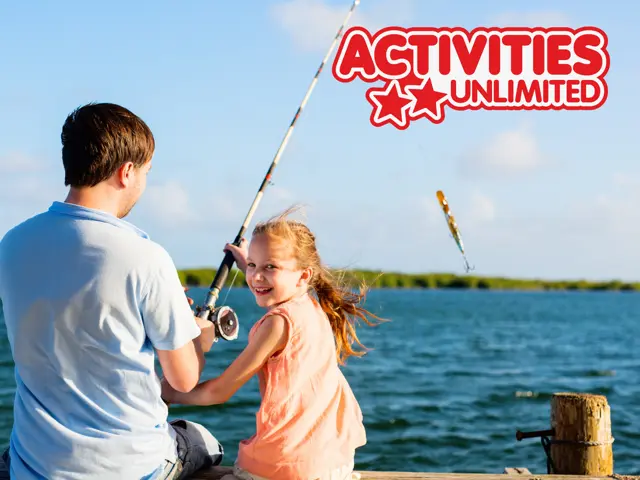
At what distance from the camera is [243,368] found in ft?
9.32

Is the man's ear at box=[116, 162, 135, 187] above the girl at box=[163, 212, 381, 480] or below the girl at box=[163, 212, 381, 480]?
above

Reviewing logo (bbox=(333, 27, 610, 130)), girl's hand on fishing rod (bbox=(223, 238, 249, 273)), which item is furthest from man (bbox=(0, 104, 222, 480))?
logo (bbox=(333, 27, 610, 130))

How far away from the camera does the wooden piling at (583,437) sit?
4645 millimetres

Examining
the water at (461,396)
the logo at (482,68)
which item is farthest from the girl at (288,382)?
the water at (461,396)

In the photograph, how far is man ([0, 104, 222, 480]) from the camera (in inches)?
89.4

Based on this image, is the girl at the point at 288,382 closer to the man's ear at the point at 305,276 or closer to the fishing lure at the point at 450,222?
the man's ear at the point at 305,276

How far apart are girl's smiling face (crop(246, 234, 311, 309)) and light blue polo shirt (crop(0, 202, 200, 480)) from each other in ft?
2.06

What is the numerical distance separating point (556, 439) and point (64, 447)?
3251 mm

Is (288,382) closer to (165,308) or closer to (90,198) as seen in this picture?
(165,308)

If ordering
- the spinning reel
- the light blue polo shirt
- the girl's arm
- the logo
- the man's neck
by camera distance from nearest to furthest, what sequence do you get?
the light blue polo shirt → the man's neck → the girl's arm → the spinning reel → the logo

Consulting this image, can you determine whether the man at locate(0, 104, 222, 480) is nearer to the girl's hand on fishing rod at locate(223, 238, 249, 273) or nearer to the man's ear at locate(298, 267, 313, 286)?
the man's ear at locate(298, 267, 313, 286)

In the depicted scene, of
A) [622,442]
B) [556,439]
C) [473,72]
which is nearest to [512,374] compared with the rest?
[622,442]

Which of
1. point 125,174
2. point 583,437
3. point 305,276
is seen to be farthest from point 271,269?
point 583,437

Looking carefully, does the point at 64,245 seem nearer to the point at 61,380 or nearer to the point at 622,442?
the point at 61,380
